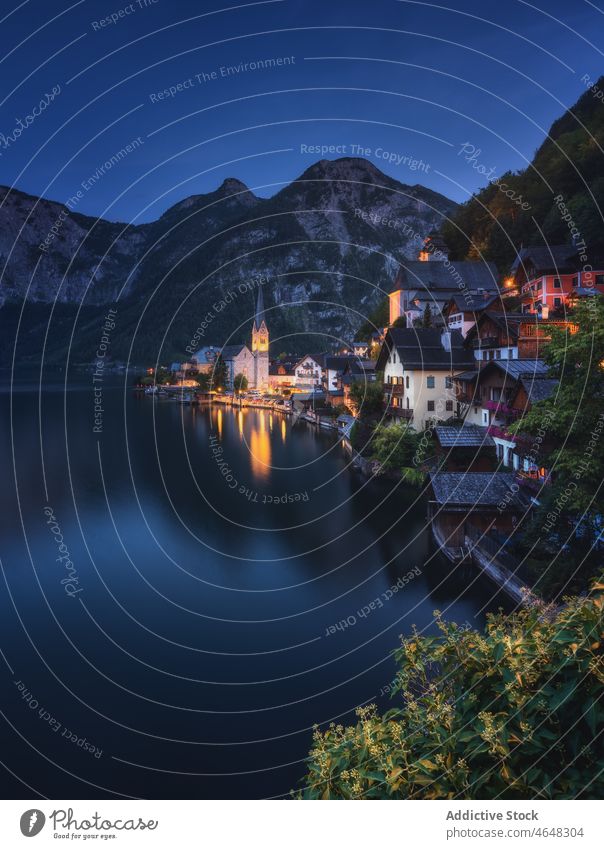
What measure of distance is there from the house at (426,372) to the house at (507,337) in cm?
137

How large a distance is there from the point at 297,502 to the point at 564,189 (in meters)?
38.0

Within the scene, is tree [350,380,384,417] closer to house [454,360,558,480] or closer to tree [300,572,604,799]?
house [454,360,558,480]

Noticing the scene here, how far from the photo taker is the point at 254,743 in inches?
401

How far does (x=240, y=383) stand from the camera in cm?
8981

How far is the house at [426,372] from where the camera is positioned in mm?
31672

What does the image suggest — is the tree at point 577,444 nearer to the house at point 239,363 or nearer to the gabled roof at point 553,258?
the gabled roof at point 553,258

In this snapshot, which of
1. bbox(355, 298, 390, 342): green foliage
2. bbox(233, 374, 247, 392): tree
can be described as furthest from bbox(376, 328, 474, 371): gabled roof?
bbox(233, 374, 247, 392): tree

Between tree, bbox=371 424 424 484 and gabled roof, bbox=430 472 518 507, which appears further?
tree, bbox=371 424 424 484

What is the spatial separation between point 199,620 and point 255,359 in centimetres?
8264

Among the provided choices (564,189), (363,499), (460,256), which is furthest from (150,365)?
(363,499)

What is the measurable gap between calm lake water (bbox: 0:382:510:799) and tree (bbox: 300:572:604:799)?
263 inches

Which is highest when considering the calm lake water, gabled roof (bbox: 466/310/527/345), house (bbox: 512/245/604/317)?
house (bbox: 512/245/604/317)

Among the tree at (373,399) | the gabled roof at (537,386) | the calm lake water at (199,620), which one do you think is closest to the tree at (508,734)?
the calm lake water at (199,620)

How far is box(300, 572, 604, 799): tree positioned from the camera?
3186 millimetres
